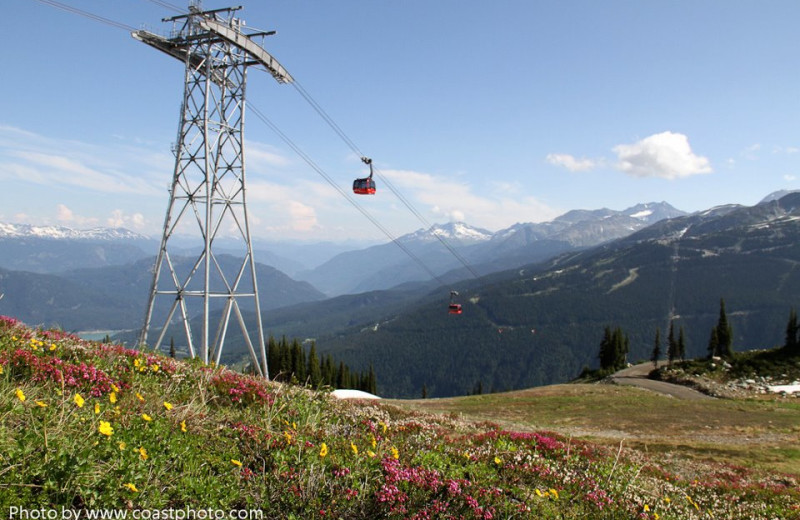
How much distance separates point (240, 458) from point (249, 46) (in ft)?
88.4

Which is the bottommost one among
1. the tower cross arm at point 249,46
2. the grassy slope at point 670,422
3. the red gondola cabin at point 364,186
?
the grassy slope at point 670,422

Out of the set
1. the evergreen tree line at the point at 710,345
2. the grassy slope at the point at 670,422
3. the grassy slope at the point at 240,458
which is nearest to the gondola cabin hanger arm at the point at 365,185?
the grassy slope at the point at 670,422

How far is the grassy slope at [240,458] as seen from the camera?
15.2 ft

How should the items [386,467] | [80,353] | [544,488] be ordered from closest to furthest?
[386,467], [544,488], [80,353]

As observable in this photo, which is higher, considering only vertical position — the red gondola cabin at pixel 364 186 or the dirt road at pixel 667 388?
the red gondola cabin at pixel 364 186

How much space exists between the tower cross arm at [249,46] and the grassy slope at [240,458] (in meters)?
20.6

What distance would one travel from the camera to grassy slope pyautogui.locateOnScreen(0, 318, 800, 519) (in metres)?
4.62

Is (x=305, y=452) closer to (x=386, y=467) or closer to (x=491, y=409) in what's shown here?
(x=386, y=467)

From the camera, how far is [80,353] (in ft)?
30.5

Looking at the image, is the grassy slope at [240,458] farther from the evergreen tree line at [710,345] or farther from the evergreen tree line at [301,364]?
the evergreen tree line at [710,345]

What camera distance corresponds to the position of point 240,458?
20.5ft

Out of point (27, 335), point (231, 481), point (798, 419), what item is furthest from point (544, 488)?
point (798, 419)

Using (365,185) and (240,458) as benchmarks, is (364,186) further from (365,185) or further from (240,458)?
(240,458)

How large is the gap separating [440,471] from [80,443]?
4.64 m
